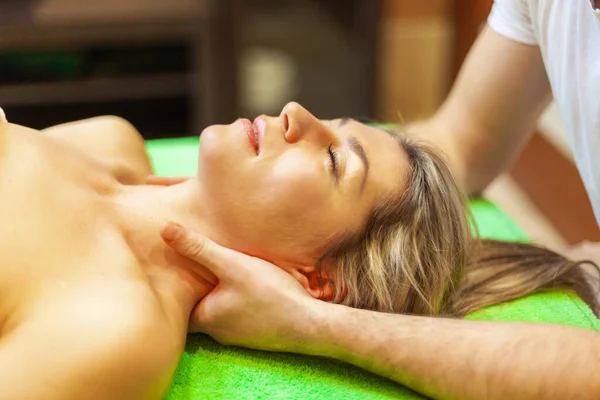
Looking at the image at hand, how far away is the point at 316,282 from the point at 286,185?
0.19 meters

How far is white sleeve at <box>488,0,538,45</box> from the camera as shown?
145cm

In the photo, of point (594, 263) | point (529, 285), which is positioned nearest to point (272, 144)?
point (529, 285)

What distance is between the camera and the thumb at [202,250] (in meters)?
1.12

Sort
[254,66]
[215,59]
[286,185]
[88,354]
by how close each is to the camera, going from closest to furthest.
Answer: [88,354] < [286,185] < [215,59] < [254,66]

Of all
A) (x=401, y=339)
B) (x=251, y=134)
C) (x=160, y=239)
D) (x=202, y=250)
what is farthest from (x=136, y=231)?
(x=401, y=339)

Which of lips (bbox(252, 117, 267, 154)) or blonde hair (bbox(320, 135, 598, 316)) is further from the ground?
lips (bbox(252, 117, 267, 154))

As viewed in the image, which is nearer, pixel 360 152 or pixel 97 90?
pixel 360 152

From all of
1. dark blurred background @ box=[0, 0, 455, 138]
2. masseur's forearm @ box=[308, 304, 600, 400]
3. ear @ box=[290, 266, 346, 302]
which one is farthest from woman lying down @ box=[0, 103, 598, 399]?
dark blurred background @ box=[0, 0, 455, 138]

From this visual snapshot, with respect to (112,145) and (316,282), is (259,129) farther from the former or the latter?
(112,145)

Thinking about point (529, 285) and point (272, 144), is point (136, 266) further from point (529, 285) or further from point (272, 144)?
point (529, 285)

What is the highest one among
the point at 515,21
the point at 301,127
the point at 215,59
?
the point at 515,21

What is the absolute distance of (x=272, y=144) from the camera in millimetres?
1201

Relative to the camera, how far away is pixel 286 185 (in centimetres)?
116

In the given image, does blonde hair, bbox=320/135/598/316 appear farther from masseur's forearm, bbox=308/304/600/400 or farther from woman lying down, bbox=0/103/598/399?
masseur's forearm, bbox=308/304/600/400
